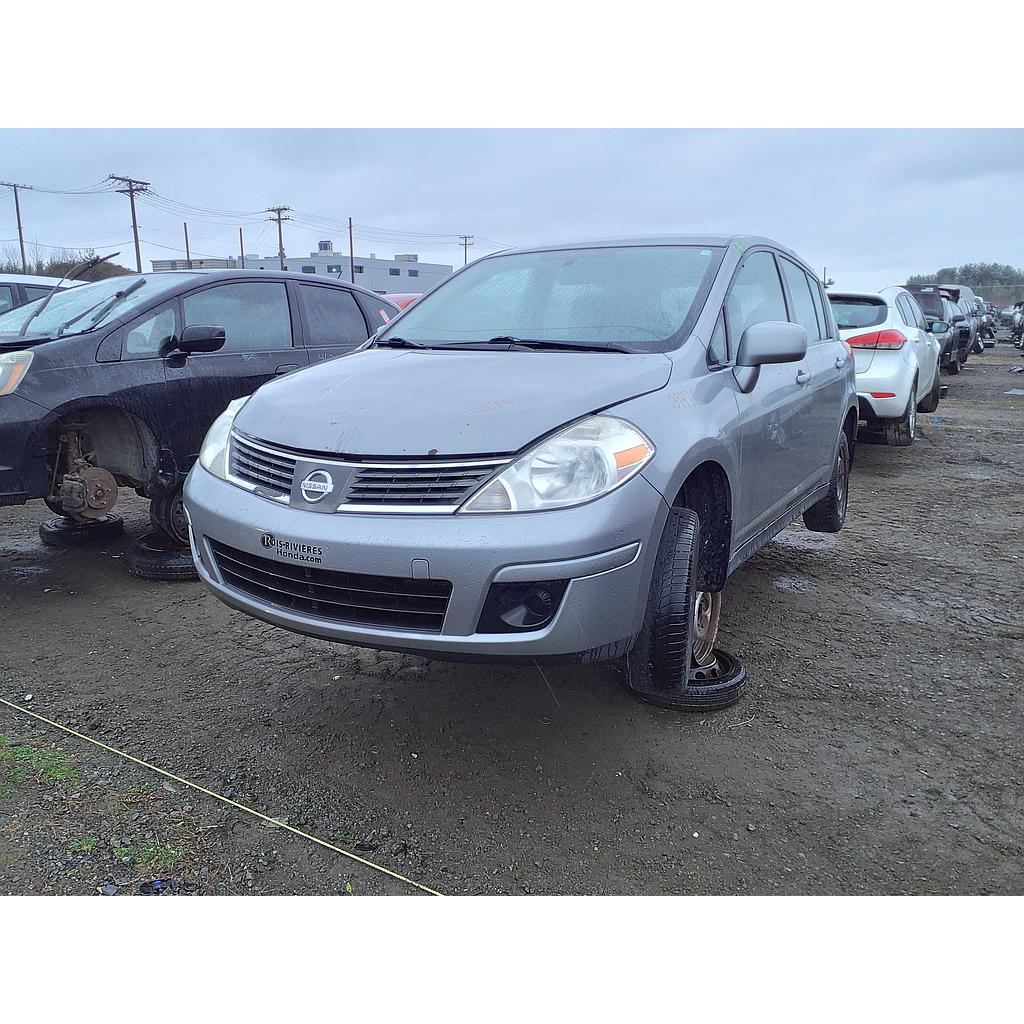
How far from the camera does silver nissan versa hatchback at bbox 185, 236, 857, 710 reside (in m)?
2.43

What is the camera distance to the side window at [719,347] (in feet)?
10.6

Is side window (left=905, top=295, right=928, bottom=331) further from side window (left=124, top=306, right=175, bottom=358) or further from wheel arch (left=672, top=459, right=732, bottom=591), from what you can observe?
side window (left=124, top=306, right=175, bottom=358)

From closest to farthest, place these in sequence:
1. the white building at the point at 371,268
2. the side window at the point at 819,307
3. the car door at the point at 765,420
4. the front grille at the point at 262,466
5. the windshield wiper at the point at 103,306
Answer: the front grille at the point at 262,466 → the car door at the point at 765,420 → the windshield wiper at the point at 103,306 → the side window at the point at 819,307 → the white building at the point at 371,268

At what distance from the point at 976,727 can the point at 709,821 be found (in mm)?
1218

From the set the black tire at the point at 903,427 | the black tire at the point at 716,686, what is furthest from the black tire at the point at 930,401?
the black tire at the point at 716,686

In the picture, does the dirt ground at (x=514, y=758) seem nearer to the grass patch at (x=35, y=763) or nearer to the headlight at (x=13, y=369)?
the grass patch at (x=35, y=763)

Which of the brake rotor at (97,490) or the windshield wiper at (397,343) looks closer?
the windshield wiper at (397,343)

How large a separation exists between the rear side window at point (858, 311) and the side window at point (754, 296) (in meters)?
4.77

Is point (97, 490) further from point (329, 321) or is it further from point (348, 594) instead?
point (348, 594)

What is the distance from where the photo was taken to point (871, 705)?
10.8 ft

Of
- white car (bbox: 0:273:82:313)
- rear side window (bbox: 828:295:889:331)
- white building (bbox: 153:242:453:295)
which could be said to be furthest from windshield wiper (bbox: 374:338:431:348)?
white building (bbox: 153:242:453:295)

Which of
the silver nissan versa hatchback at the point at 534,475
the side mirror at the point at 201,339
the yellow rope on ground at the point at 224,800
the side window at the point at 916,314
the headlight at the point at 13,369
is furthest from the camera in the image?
the side window at the point at 916,314

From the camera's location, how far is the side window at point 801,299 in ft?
14.6

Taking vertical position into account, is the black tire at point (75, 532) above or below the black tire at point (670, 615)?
below
